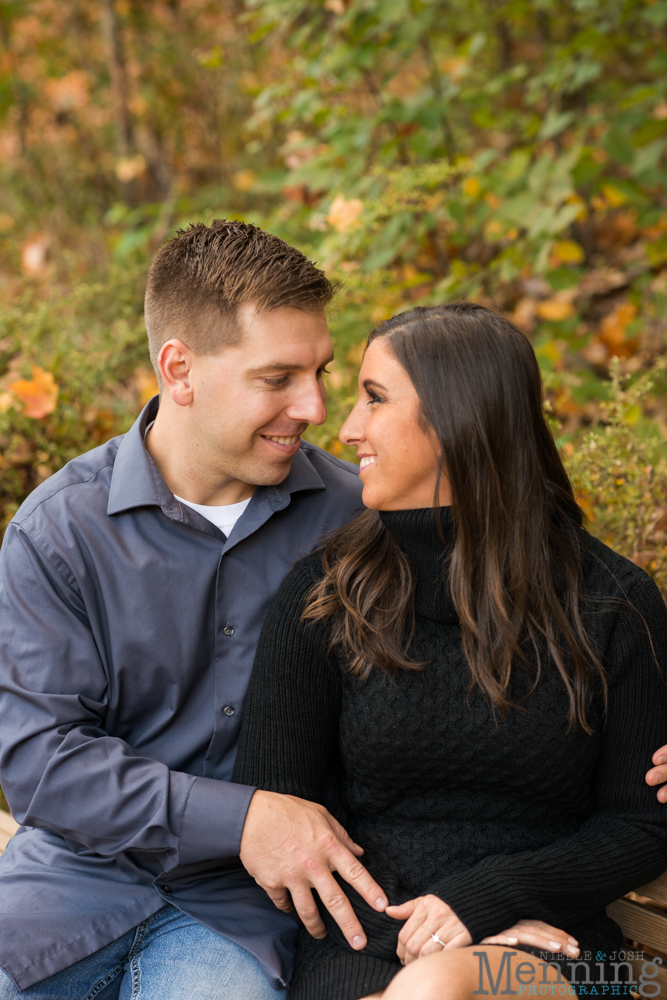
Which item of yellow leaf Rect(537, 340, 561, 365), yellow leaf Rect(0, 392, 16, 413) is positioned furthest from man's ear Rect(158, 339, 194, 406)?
yellow leaf Rect(537, 340, 561, 365)

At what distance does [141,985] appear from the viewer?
161 cm

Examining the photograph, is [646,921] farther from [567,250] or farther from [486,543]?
[567,250]

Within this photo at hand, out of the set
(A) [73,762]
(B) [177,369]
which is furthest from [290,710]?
(B) [177,369]

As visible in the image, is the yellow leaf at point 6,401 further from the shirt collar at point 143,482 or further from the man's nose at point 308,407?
the man's nose at point 308,407

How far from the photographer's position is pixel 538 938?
1.47m

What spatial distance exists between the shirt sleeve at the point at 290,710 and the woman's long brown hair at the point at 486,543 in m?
0.05

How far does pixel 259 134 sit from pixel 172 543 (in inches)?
175

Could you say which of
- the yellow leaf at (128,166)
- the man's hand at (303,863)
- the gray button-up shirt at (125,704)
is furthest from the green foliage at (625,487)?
the yellow leaf at (128,166)

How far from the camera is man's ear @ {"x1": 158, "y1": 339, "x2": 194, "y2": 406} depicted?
1.82m

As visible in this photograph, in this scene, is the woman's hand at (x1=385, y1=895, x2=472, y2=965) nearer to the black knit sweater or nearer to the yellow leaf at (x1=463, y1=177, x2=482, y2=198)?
the black knit sweater

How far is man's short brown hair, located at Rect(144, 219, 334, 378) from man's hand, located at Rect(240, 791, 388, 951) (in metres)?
0.90

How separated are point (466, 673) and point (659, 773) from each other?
1.25ft

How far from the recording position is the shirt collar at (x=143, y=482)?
176cm

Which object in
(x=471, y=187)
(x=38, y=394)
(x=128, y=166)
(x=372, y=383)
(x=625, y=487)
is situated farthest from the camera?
(x=128, y=166)
